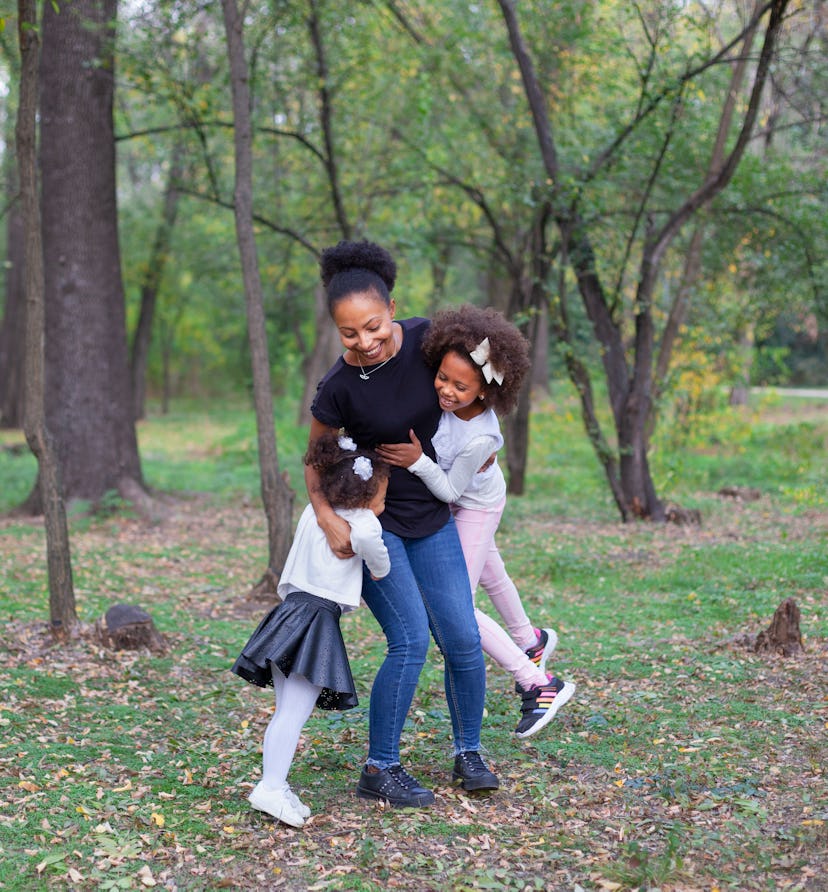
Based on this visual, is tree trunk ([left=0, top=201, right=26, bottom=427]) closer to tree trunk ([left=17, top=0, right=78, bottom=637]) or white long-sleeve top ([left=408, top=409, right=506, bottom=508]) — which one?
tree trunk ([left=17, top=0, right=78, bottom=637])

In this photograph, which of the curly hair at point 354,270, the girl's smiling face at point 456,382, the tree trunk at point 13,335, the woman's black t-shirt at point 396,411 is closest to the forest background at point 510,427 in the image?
the woman's black t-shirt at point 396,411

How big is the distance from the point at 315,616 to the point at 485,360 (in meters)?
0.97

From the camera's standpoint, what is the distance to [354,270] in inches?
128

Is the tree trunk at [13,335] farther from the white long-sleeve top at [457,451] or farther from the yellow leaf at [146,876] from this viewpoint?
the yellow leaf at [146,876]

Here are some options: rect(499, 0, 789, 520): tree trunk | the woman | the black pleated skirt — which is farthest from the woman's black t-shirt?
rect(499, 0, 789, 520): tree trunk

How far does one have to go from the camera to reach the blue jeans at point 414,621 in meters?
3.33

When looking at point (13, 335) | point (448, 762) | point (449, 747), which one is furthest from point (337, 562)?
point (13, 335)

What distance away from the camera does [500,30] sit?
11.8 m

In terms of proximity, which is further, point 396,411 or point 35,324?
point 35,324

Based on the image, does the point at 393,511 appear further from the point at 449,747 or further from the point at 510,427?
the point at 510,427

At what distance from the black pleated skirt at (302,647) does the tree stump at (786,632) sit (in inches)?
105

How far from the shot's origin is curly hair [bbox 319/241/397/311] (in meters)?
3.20

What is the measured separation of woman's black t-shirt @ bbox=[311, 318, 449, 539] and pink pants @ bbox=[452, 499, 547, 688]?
0.30m

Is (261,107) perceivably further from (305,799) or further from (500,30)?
(305,799)
